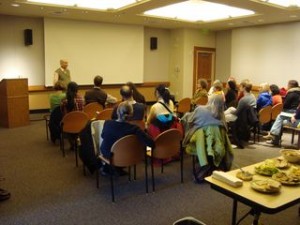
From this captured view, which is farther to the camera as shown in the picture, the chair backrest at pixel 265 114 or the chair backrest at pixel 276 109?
the chair backrest at pixel 276 109

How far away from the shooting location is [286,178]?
223 cm

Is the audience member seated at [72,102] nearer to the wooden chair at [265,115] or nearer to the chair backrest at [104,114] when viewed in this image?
the chair backrest at [104,114]

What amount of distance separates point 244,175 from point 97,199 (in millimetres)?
1820

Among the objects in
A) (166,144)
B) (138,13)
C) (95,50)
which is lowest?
(166,144)

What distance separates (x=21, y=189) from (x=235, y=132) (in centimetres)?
373

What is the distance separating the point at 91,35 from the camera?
30.2ft

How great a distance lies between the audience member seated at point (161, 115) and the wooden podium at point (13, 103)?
4129 mm

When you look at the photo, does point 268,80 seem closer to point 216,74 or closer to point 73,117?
point 216,74

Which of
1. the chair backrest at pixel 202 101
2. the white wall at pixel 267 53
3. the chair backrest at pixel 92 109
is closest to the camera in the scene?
the chair backrest at pixel 92 109

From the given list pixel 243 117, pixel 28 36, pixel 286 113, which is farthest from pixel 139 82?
pixel 286 113

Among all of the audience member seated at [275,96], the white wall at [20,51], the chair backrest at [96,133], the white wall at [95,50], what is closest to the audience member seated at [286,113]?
the audience member seated at [275,96]

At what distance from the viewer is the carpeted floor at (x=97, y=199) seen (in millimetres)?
3057

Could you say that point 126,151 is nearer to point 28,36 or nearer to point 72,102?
point 72,102

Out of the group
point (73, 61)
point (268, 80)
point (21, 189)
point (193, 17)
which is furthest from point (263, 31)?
point (21, 189)
